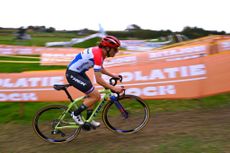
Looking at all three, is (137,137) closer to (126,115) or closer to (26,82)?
(126,115)

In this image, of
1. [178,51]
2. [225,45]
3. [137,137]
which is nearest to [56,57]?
[178,51]

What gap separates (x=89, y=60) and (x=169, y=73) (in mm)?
3507

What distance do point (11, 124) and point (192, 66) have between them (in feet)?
16.6

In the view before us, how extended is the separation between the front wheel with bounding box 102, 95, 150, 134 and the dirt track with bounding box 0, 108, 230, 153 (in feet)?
0.59

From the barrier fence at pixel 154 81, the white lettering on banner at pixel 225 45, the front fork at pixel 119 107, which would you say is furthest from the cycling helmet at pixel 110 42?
the white lettering on banner at pixel 225 45

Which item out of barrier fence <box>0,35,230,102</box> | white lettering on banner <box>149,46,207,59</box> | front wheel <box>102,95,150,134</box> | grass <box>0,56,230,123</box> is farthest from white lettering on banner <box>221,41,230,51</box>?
front wheel <box>102,95,150,134</box>

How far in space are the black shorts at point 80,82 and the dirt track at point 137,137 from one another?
1116 millimetres

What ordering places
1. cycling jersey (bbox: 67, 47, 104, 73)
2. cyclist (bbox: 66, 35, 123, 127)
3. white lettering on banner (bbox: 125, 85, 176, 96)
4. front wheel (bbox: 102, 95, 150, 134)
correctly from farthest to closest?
white lettering on banner (bbox: 125, 85, 176, 96), front wheel (bbox: 102, 95, 150, 134), cyclist (bbox: 66, 35, 123, 127), cycling jersey (bbox: 67, 47, 104, 73)

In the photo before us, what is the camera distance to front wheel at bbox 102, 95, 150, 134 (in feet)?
22.3

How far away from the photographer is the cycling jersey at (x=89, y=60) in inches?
241

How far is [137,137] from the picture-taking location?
679 cm

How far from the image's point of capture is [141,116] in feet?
23.1

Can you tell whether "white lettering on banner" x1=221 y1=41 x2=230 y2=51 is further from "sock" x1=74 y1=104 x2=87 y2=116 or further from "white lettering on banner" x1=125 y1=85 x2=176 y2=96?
"sock" x1=74 y1=104 x2=87 y2=116

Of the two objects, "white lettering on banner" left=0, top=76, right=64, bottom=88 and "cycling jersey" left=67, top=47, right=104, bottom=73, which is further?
"white lettering on banner" left=0, top=76, right=64, bottom=88
